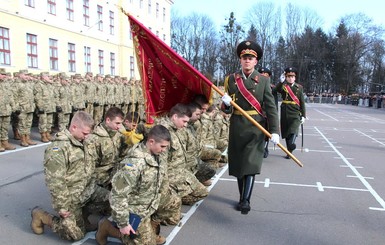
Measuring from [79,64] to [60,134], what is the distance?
25.0 metres

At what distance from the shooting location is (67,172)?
3744 millimetres

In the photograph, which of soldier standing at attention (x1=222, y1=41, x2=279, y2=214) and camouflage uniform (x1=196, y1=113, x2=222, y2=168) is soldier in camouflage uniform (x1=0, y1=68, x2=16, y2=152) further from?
soldier standing at attention (x1=222, y1=41, x2=279, y2=214)

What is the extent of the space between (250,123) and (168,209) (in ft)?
4.75

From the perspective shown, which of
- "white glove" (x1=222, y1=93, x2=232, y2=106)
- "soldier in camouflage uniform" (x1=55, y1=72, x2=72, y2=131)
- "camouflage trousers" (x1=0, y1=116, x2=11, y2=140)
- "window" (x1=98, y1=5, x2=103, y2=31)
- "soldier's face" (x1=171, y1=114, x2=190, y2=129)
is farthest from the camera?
"window" (x1=98, y1=5, x2=103, y2=31)

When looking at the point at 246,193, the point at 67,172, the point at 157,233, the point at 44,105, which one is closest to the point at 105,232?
the point at 157,233

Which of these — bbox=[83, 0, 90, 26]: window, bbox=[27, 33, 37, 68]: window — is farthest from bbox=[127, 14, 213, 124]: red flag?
bbox=[83, 0, 90, 26]: window

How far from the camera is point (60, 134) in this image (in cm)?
375

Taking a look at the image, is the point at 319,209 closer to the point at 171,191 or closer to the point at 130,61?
the point at 171,191

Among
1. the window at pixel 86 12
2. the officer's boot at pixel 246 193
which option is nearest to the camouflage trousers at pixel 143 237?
the officer's boot at pixel 246 193

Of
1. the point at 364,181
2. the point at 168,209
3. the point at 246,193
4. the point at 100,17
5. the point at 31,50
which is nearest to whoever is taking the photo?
the point at 168,209

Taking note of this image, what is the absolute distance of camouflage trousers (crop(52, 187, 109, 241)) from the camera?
3.67 m

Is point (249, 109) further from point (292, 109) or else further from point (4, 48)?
point (4, 48)

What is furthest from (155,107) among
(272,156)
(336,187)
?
(272,156)

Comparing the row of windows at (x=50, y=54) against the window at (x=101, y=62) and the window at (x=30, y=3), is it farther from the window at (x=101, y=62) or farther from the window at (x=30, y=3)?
the window at (x=30, y=3)
